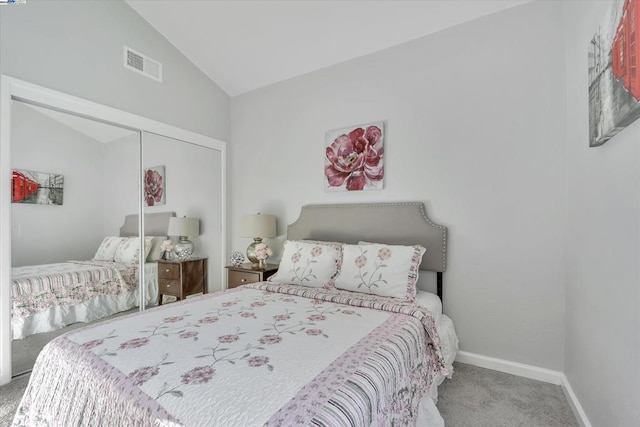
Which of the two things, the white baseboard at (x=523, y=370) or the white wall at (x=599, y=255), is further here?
the white baseboard at (x=523, y=370)

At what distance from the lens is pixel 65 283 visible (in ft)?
7.97

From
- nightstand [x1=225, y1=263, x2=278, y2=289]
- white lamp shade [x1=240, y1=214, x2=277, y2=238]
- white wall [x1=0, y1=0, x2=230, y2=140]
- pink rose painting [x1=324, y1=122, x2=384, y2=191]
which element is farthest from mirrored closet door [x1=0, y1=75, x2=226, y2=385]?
pink rose painting [x1=324, y1=122, x2=384, y2=191]

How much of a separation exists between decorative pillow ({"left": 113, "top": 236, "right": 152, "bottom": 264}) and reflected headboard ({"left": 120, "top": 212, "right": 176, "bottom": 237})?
0.22ft

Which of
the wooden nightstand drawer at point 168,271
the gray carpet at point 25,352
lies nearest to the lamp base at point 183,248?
the wooden nightstand drawer at point 168,271

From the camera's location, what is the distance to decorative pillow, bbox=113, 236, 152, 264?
2786 millimetres

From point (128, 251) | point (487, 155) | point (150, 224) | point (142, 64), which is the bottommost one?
point (128, 251)

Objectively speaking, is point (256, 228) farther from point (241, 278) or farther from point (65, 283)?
point (65, 283)

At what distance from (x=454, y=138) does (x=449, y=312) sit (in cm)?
141

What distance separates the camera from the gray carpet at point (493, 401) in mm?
1700

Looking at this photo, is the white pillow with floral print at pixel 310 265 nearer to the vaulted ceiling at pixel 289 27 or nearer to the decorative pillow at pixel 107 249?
the decorative pillow at pixel 107 249

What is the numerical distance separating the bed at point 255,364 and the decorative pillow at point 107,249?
1300mm

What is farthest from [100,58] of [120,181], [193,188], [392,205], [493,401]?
[493,401]

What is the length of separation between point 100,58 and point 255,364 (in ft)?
9.57

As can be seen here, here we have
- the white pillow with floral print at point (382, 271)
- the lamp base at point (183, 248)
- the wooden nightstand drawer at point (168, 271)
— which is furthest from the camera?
the lamp base at point (183, 248)
